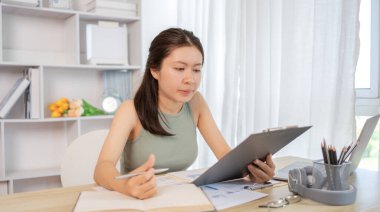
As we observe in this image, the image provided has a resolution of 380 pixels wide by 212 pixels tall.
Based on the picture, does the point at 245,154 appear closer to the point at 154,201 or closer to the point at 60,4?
the point at 154,201

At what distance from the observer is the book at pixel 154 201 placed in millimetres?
792

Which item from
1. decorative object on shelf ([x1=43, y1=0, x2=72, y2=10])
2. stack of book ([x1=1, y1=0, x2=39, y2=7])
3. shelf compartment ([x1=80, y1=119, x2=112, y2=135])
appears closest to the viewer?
stack of book ([x1=1, y1=0, x2=39, y2=7])

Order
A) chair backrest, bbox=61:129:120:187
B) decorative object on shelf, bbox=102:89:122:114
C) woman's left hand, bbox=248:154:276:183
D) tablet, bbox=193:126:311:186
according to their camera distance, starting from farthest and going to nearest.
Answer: decorative object on shelf, bbox=102:89:122:114 < chair backrest, bbox=61:129:120:187 < woman's left hand, bbox=248:154:276:183 < tablet, bbox=193:126:311:186

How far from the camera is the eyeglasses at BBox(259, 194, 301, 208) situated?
88 centimetres

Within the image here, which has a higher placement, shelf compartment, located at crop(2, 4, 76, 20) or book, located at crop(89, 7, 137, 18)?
book, located at crop(89, 7, 137, 18)

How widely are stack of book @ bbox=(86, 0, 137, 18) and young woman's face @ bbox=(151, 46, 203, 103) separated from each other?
52.0 inches

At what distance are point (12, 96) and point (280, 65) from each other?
1611mm

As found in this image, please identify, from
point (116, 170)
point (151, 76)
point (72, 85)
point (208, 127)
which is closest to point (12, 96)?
point (72, 85)

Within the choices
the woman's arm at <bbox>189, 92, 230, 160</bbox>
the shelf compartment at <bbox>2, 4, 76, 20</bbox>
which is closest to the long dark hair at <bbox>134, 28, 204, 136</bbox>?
the woman's arm at <bbox>189, 92, 230, 160</bbox>

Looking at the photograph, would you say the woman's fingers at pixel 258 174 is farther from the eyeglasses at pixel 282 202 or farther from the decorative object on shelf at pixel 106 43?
the decorative object on shelf at pixel 106 43

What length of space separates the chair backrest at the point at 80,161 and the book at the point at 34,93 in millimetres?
876

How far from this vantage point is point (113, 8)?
8.13 ft

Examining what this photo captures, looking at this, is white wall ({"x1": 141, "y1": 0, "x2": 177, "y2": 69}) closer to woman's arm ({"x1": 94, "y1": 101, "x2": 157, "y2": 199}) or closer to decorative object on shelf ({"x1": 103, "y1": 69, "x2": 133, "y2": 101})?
decorative object on shelf ({"x1": 103, "y1": 69, "x2": 133, "y2": 101})

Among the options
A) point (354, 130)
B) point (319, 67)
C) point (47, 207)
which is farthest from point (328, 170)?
point (319, 67)
